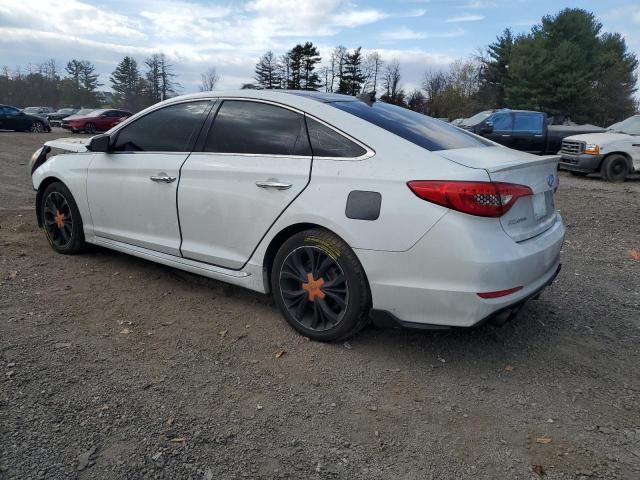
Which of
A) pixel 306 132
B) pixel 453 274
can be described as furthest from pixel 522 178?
pixel 306 132

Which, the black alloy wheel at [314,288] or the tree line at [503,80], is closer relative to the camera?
the black alloy wheel at [314,288]

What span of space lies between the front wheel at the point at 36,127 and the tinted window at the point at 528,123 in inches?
917

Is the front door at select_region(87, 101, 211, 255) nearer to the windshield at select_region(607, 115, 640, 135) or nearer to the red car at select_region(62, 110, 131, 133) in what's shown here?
the windshield at select_region(607, 115, 640, 135)

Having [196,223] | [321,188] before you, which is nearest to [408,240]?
[321,188]

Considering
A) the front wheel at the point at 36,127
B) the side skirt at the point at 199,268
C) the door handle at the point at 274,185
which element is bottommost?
the front wheel at the point at 36,127

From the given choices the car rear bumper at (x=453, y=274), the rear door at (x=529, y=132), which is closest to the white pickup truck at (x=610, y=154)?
the rear door at (x=529, y=132)

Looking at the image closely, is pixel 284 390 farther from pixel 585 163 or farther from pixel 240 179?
pixel 585 163

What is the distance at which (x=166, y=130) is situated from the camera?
4.16 m

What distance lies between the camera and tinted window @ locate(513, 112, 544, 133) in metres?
16.5

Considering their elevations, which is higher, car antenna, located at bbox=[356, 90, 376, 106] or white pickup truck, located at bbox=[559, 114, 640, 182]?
car antenna, located at bbox=[356, 90, 376, 106]

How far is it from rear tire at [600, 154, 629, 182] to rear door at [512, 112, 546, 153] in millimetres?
3848

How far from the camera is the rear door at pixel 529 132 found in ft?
53.9

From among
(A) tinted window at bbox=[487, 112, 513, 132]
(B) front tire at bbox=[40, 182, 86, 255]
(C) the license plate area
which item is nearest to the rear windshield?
(C) the license plate area

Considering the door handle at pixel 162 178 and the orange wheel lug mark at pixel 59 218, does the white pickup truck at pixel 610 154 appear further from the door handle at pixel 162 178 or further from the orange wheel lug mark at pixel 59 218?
the orange wheel lug mark at pixel 59 218
